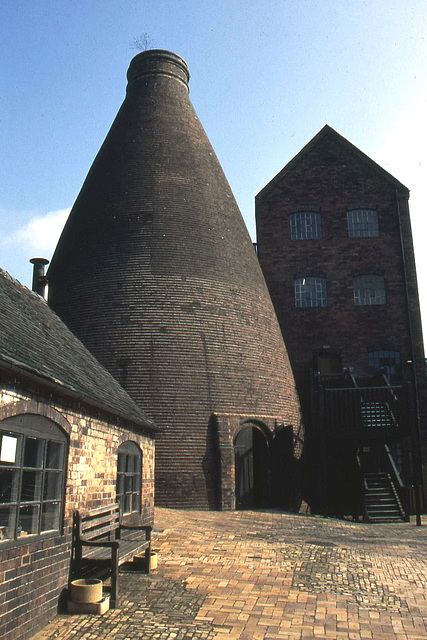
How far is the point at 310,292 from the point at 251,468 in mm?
9332

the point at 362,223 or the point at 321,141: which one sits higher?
the point at 321,141

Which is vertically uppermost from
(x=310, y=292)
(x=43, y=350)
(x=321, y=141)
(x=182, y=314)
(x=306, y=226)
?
(x=321, y=141)

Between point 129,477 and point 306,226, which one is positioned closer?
point 129,477

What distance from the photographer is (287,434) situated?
15094mm

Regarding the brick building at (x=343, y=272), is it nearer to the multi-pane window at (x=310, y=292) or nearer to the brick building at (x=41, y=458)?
the multi-pane window at (x=310, y=292)

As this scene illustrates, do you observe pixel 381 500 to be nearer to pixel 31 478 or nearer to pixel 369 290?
pixel 369 290

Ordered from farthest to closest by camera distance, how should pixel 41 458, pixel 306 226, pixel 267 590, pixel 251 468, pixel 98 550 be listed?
1. pixel 306 226
2. pixel 251 468
3. pixel 98 550
4. pixel 267 590
5. pixel 41 458

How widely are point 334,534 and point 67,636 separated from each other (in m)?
7.29

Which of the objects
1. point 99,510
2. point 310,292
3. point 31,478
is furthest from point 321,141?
point 31,478

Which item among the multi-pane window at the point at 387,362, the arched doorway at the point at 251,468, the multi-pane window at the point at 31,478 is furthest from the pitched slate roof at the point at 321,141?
the multi-pane window at the point at 31,478

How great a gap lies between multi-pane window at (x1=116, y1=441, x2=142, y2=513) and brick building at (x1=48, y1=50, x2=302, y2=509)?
128 inches

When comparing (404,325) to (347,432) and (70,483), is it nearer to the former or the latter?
(347,432)

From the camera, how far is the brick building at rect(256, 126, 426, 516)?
20906 millimetres

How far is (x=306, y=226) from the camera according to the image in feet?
75.0
